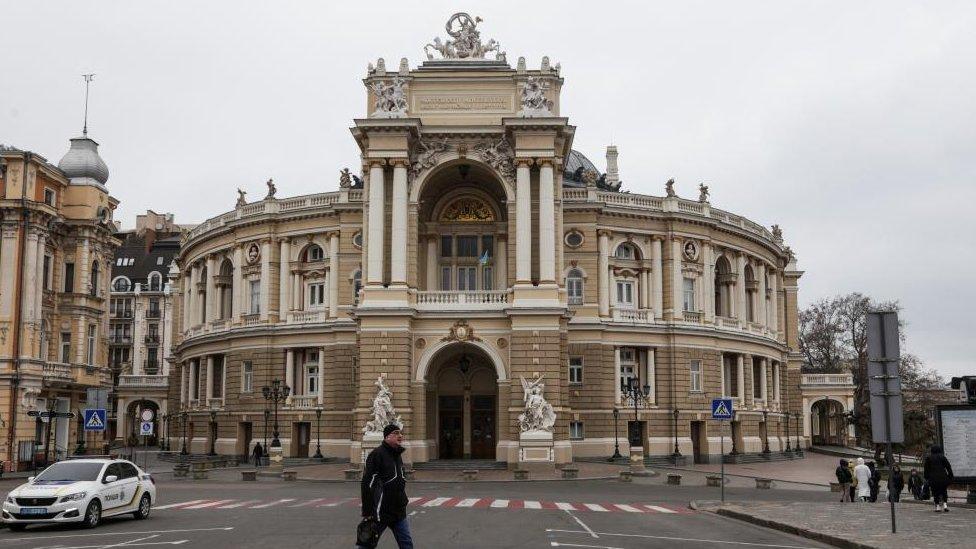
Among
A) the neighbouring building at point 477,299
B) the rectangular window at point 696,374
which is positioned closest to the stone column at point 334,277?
the neighbouring building at point 477,299

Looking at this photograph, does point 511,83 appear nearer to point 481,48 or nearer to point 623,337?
point 481,48

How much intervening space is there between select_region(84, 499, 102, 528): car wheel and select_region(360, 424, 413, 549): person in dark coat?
12001 millimetres

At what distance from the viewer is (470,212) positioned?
5575 centimetres

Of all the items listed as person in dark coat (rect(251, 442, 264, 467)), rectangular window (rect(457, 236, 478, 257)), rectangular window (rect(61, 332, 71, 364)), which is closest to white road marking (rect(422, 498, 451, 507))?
rectangular window (rect(457, 236, 478, 257))

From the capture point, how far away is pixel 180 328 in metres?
76.0

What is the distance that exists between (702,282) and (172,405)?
41176 mm

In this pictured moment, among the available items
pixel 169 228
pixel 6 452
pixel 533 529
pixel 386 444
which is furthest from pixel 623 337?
pixel 169 228

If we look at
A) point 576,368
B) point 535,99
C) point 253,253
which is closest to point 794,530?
point 535,99

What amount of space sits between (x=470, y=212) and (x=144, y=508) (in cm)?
3346

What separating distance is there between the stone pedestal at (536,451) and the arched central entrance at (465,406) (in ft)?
20.3

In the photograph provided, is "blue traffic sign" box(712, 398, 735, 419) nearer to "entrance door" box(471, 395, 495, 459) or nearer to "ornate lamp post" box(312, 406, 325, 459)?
"entrance door" box(471, 395, 495, 459)

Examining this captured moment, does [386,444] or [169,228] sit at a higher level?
[169,228]

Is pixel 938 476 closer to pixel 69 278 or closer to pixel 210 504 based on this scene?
pixel 210 504

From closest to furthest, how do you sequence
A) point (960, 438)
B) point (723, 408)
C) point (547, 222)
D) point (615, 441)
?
point (960, 438)
point (723, 408)
point (547, 222)
point (615, 441)
